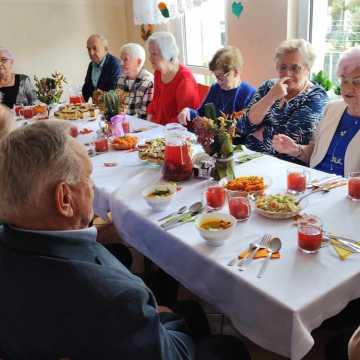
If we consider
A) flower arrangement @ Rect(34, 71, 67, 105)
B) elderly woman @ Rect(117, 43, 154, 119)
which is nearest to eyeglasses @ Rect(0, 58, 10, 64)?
flower arrangement @ Rect(34, 71, 67, 105)

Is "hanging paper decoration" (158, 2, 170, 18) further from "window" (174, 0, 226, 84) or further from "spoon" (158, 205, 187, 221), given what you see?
"spoon" (158, 205, 187, 221)

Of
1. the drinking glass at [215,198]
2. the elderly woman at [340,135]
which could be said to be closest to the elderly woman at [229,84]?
the elderly woman at [340,135]

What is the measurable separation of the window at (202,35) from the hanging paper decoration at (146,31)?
0.59 meters

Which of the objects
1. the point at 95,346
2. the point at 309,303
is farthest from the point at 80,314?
the point at 309,303

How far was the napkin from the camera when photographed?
1.13m

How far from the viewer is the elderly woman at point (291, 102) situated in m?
2.23

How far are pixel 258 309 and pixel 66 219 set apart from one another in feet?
1.73

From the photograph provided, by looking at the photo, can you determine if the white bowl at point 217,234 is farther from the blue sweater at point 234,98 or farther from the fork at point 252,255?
the blue sweater at point 234,98

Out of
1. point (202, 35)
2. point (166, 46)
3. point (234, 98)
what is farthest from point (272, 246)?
point (202, 35)

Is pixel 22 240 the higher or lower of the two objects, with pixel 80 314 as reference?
higher

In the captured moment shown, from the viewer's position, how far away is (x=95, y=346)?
2.59ft

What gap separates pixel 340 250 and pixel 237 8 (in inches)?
115

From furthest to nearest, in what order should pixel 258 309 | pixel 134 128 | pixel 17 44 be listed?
pixel 17 44 < pixel 134 128 < pixel 258 309

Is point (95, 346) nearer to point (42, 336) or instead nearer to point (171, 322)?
point (42, 336)
